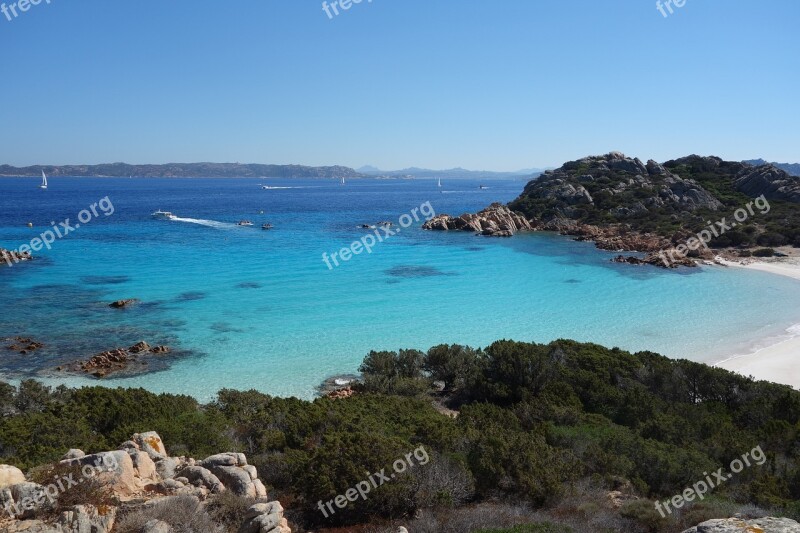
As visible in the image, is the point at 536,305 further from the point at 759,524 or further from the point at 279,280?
the point at 759,524

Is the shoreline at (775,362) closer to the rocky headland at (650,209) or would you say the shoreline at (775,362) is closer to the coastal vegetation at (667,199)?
the rocky headland at (650,209)

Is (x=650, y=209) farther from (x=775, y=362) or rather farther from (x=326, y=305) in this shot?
(x=326, y=305)

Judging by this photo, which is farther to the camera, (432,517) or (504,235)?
(504,235)

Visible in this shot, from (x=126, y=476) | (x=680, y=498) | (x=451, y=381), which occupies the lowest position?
(x=451, y=381)

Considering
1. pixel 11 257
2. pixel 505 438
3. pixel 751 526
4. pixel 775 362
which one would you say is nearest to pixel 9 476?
pixel 505 438

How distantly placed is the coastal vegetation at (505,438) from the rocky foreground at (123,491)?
0.95m

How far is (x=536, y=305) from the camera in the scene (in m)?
27.6

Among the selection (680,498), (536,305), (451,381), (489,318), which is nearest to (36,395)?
(451,381)

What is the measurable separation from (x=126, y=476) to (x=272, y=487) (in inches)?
87.4

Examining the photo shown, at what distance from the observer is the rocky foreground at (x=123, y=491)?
5988 mm

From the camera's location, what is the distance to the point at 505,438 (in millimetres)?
9445

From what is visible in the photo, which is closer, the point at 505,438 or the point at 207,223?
the point at 505,438

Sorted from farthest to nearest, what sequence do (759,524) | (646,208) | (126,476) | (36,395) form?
1. (646,208)
2. (36,395)
3. (126,476)
4. (759,524)

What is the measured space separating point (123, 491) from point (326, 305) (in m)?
19.7
